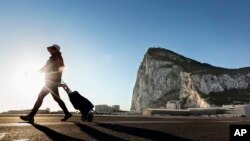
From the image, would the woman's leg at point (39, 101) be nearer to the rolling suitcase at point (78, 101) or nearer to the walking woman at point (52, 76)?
the walking woman at point (52, 76)

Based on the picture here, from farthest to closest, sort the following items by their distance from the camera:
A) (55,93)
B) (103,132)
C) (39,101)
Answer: (39,101) < (55,93) < (103,132)

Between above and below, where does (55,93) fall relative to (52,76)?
below

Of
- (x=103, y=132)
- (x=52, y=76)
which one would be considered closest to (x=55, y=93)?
(x=52, y=76)

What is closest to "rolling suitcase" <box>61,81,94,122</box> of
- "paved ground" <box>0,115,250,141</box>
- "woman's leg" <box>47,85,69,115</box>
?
"woman's leg" <box>47,85,69,115</box>

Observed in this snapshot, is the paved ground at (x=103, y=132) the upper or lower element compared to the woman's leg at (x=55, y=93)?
lower

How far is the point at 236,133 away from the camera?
577cm

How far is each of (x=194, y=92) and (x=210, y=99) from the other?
11127 millimetres

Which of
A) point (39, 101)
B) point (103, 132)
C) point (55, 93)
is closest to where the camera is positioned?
point (103, 132)

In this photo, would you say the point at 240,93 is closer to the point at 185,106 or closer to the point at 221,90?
the point at 221,90

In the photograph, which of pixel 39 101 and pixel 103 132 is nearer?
pixel 103 132

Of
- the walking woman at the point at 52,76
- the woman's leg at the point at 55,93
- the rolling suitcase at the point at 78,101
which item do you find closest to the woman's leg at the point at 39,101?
the walking woman at the point at 52,76

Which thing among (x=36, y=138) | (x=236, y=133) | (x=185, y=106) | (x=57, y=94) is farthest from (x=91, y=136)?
(x=185, y=106)

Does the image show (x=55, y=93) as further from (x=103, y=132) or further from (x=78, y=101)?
(x=103, y=132)

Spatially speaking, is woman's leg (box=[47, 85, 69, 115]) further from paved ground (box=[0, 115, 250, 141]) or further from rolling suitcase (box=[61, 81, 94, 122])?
paved ground (box=[0, 115, 250, 141])
